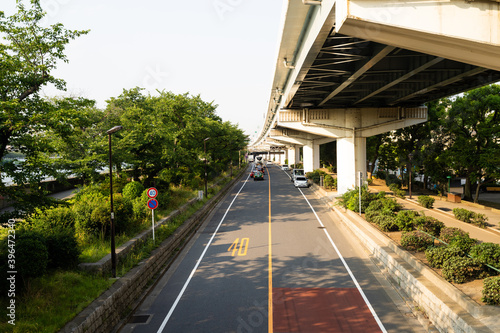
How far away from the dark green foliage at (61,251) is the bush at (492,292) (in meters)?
11.9

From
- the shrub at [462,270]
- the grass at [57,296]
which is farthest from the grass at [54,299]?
the shrub at [462,270]

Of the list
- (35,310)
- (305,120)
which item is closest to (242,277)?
(35,310)

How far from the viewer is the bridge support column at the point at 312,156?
5556 cm

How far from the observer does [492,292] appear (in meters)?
7.66

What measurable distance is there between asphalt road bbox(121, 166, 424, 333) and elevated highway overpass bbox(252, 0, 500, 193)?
25.1 ft

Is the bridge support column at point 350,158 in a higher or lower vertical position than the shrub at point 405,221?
higher

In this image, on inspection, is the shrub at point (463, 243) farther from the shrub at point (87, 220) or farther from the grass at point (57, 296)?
the shrub at point (87, 220)

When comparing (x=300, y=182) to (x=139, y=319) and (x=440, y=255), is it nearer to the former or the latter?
(x=440, y=255)

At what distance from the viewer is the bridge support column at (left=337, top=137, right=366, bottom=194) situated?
2969 centimetres

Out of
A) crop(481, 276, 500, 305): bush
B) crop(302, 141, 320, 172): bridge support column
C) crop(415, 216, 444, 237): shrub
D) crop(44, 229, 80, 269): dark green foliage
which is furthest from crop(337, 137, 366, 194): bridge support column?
crop(302, 141, 320, 172): bridge support column

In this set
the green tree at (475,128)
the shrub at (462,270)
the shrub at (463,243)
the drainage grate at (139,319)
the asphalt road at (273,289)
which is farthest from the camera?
the green tree at (475,128)

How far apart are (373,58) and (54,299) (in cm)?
1379

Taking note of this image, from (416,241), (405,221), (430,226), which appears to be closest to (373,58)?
(416,241)

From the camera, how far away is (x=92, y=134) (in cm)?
2245
